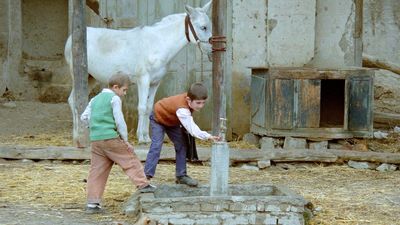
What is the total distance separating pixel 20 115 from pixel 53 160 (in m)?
4.78

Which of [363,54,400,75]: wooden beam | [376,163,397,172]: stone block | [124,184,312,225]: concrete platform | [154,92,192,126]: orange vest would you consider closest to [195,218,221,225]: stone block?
[124,184,312,225]: concrete platform

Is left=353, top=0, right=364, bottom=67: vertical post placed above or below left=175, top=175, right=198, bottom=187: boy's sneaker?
above

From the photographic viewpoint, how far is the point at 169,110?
8.67 meters

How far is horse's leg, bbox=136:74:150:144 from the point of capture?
12.3 metres

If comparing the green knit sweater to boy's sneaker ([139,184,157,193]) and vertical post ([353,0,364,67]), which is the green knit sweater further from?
vertical post ([353,0,364,67])

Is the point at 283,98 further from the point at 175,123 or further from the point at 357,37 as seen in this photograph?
the point at 175,123

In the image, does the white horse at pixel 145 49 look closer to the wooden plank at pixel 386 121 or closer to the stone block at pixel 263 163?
the stone block at pixel 263 163

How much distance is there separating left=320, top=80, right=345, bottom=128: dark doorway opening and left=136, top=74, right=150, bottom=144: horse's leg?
277cm

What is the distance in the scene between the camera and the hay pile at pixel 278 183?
855 cm

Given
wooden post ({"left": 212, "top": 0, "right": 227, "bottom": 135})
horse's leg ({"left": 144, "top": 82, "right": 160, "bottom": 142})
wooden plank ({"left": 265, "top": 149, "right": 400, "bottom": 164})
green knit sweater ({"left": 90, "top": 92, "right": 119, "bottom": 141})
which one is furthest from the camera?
horse's leg ({"left": 144, "top": 82, "right": 160, "bottom": 142})

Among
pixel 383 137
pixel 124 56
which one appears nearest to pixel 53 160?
pixel 124 56

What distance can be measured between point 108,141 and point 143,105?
427 centimetres

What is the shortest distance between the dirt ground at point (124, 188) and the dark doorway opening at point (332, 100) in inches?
71.0

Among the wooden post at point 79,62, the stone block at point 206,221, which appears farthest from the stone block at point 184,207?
the wooden post at point 79,62
